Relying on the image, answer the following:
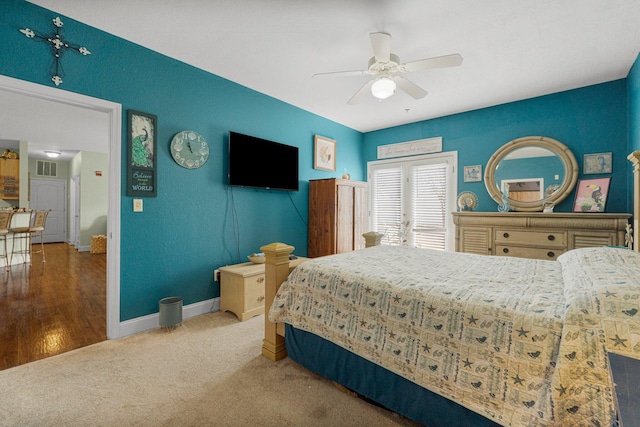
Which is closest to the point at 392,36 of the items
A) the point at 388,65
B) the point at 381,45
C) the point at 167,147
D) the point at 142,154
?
the point at 388,65

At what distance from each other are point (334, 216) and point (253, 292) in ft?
5.27

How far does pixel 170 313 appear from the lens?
2557 millimetres

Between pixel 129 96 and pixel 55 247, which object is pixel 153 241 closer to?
pixel 129 96

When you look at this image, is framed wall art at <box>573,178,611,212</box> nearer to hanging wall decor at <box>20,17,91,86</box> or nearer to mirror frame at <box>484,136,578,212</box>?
mirror frame at <box>484,136,578,212</box>

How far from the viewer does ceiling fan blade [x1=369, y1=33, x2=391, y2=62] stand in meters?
1.99

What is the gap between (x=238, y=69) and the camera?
9.77ft

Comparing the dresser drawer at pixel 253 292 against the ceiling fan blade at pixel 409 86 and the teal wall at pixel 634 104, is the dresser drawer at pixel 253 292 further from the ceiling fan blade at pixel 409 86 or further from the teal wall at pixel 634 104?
the teal wall at pixel 634 104

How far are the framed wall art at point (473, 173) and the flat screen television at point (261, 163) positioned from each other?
2.54 metres

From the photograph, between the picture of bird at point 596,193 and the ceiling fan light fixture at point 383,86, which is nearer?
the ceiling fan light fixture at point 383,86

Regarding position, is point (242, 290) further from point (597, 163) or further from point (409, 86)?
point (597, 163)

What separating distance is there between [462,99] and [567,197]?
1.77 metres

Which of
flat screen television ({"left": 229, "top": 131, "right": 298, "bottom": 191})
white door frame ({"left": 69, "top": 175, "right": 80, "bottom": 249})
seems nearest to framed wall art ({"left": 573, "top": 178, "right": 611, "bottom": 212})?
flat screen television ({"left": 229, "top": 131, "right": 298, "bottom": 191})

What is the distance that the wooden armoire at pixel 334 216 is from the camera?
3.99 metres

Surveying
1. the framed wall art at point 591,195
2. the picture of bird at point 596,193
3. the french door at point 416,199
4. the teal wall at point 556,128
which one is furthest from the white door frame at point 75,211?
the picture of bird at point 596,193
